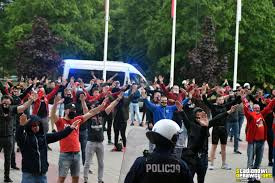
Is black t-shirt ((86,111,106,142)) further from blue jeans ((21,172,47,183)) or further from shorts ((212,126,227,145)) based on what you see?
shorts ((212,126,227,145))

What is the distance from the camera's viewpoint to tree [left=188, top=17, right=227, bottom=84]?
35812mm

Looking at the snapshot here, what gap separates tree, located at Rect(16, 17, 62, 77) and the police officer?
98.4 feet

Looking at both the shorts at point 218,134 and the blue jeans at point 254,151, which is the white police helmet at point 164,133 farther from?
the shorts at point 218,134

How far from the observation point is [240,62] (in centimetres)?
4362

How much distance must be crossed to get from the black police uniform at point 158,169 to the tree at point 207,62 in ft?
101

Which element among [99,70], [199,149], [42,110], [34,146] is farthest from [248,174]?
[99,70]

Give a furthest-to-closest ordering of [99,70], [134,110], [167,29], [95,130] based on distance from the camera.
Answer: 1. [167,29]
2. [99,70]
3. [134,110]
4. [95,130]

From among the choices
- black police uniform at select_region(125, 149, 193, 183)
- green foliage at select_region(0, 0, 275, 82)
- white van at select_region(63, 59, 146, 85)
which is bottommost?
black police uniform at select_region(125, 149, 193, 183)

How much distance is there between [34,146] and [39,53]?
2679cm

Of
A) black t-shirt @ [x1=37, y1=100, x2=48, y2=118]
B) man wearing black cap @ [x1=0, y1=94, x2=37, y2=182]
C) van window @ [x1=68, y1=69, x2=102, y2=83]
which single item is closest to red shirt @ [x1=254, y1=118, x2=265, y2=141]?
man wearing black cap @ [x1=0, y1=94, x2=37, y2=182]

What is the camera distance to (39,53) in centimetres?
3488

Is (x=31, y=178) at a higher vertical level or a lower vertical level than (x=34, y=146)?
lower

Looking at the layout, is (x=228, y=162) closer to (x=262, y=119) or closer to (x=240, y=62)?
(x=262, y=119)

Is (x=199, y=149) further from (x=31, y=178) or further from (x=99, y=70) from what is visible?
(x=99, y=70)
